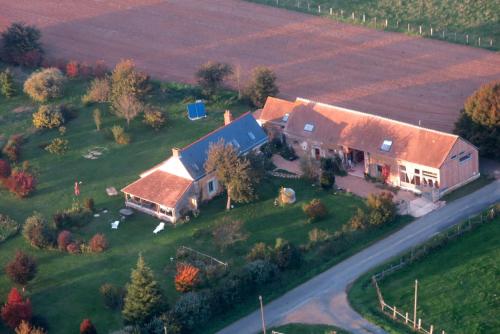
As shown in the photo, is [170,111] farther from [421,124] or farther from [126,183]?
[421,124]

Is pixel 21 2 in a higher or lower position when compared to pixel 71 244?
higher

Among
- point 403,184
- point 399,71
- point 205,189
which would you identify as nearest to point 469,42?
point 399,71

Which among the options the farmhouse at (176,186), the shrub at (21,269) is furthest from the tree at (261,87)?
the shrub at (21,269)

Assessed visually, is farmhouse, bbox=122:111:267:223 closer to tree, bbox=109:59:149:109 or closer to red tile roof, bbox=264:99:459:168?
red tile roof, bbox=264:99:459:168

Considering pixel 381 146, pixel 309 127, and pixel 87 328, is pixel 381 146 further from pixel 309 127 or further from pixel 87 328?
pixel 87 328

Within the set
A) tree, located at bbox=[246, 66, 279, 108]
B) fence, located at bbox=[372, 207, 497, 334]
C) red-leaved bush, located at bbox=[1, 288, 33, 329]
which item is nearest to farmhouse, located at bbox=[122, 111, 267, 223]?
tree, located at bbox=[246, 66, 279, 108]

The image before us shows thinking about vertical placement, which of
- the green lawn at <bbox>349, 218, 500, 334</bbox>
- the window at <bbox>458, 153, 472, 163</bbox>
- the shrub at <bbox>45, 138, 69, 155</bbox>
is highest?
the window at <bbox>458, 153, 472, 163</bbox>
